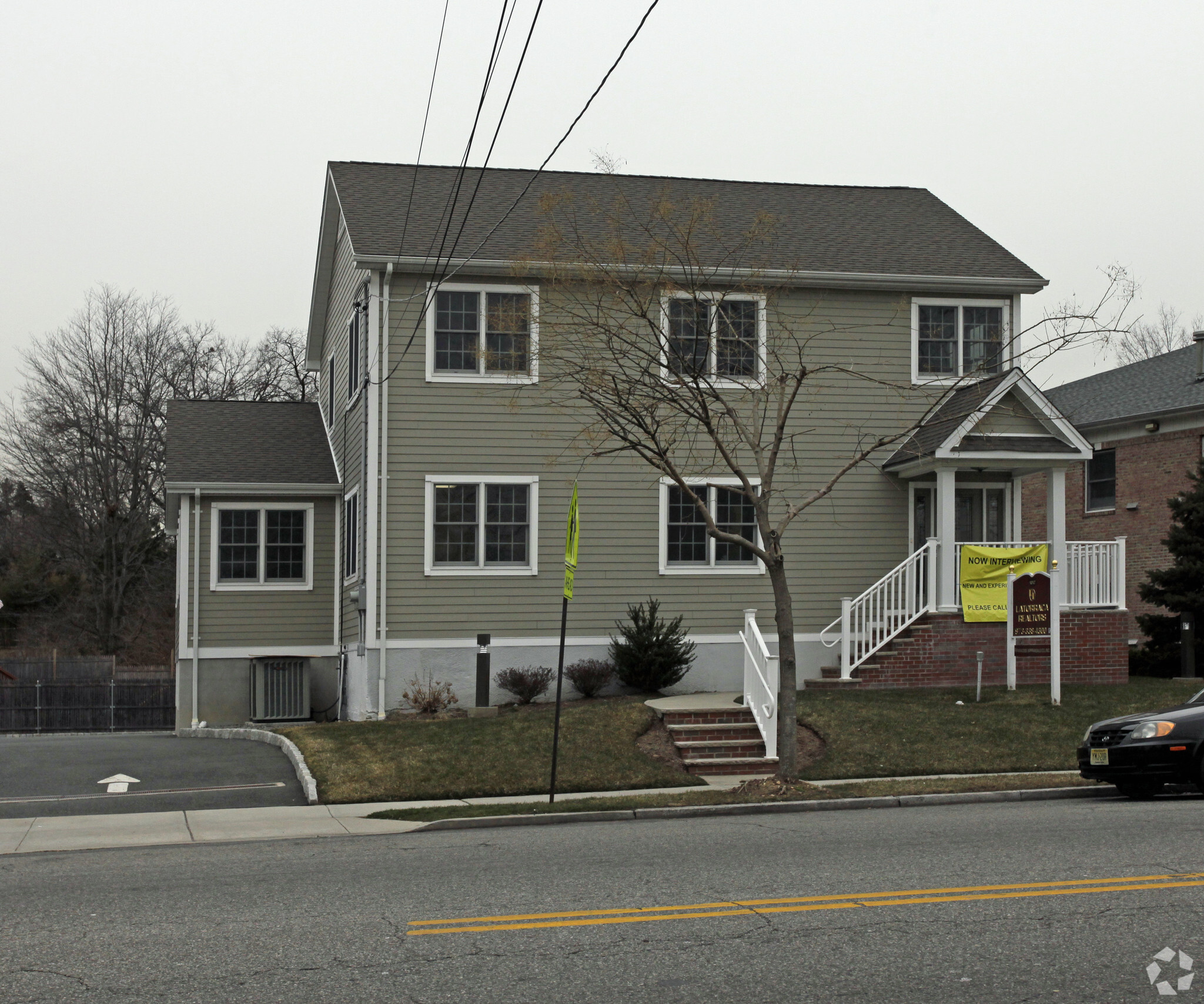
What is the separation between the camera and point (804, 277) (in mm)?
22172

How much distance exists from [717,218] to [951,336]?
4.69 m

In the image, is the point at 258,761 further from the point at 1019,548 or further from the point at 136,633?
the point at 136,633

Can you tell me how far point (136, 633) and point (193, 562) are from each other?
24.8m

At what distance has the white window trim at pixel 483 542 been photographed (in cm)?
2142

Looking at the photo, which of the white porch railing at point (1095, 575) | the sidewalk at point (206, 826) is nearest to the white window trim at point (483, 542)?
the sidewalk at point (206, 826)

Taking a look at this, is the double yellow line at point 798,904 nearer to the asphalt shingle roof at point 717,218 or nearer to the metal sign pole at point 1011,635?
the metal sign pole at point 1011,635

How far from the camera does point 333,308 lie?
27.8 meters

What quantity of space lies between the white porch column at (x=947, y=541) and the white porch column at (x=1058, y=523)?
1.66 metres

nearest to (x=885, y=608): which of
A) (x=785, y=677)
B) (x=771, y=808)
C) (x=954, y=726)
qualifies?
(x=954, y=726)

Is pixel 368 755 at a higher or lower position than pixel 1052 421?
lower

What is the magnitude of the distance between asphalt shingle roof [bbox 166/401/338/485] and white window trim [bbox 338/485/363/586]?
70 cm

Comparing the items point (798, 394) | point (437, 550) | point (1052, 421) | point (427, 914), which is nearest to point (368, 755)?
point (437, 550)

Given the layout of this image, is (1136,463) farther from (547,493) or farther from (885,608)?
(547,493)

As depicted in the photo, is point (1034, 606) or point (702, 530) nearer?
point (1034, 606)
